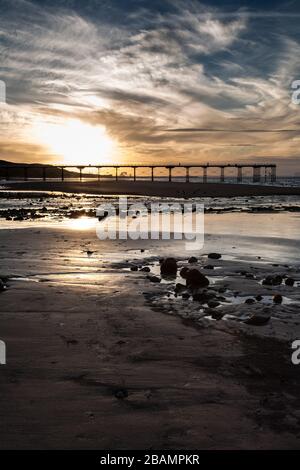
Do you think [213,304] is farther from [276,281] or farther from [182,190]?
[182,190]

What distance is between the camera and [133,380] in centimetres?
501

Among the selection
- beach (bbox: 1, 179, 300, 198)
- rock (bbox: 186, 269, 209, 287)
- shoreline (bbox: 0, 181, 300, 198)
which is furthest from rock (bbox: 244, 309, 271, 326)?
beach (bbox: 1, 179, 300, 198)

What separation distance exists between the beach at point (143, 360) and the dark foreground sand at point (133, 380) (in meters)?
0.01

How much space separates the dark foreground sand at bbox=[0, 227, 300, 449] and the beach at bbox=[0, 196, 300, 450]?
1cm

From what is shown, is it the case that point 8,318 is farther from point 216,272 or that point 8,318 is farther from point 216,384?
point 216,272

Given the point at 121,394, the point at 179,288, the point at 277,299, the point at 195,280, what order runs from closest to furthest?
the point at 121,394 < the point at 277,299 < the point at 179,288 < the point at 195,280

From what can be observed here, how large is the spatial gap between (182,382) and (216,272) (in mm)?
5935

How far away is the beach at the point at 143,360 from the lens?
13.2ft

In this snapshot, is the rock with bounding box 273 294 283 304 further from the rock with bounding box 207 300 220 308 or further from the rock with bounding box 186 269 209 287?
the rock with bounding box 186 269 209 287

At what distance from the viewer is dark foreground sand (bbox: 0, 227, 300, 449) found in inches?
156

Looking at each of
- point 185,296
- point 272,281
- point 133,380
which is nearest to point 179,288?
point 185,296

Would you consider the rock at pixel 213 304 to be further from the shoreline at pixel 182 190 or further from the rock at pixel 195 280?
the shoreline at pixel 182 190

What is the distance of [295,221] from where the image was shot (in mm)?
24047

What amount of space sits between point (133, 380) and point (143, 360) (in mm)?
561
